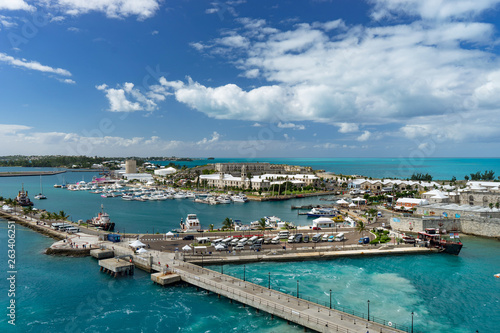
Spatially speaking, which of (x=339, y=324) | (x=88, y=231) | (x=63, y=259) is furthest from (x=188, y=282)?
(x=88, y=231)

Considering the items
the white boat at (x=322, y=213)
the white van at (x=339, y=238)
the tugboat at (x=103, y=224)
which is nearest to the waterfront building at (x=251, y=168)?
the white boat at (x=322, y=213)

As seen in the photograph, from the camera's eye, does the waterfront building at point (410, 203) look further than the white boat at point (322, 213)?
No

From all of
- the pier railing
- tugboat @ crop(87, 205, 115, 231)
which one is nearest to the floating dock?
the pier railing

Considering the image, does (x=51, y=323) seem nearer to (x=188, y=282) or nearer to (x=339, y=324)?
(x=188, y=282)

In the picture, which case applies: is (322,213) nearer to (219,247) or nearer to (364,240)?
(364,240)

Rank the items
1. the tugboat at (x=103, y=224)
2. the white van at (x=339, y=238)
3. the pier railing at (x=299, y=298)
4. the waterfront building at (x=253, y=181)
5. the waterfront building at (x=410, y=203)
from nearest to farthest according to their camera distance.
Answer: the pier railing at (x=299, y=298) → the white van at (x=339, y=238) → the tugboat at (x=103, y=224) → the waterfront building at (x=410, y=203) → the waterfront building at (x=253, y=181)

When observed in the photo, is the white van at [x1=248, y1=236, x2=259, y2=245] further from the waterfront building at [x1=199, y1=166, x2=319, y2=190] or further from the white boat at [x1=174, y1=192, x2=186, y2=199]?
the waterfront building at [x1=199, y1=166, x2=319, y2=190]

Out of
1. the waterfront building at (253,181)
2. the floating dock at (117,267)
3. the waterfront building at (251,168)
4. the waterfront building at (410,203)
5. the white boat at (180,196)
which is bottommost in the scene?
the floating dock at (117,267)

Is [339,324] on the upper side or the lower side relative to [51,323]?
upper

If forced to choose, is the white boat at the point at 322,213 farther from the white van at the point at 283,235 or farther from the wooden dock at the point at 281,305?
the wooden dock at the point at 281,305
